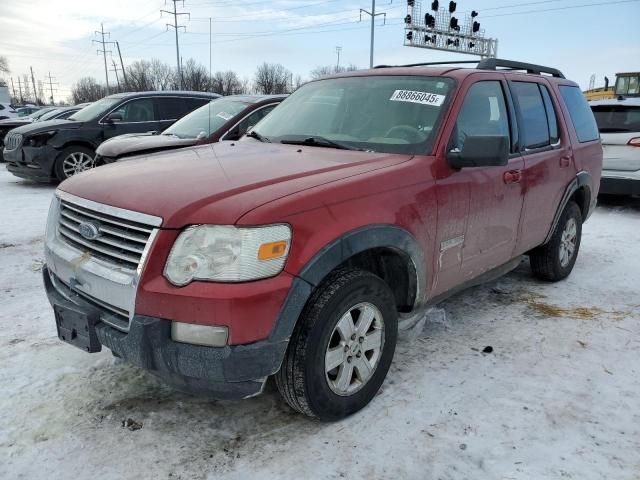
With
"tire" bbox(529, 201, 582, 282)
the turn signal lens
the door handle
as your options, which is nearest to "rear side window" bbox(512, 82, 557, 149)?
the door handle

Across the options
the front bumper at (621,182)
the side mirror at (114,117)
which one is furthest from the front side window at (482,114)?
the side mirror at (114,117)

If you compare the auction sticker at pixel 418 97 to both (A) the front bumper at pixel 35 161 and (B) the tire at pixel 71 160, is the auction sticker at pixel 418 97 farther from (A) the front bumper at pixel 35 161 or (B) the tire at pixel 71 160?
(A) the front bumper at pixel 35 161

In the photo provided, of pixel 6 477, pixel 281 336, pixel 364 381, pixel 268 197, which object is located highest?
pixel 268 197

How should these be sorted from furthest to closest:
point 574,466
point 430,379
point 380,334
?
1. point 430,379
2. point 380,334
3. point 574,466

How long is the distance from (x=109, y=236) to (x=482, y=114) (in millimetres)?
2475

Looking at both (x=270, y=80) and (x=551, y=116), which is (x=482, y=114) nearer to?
(x=551, y=116)

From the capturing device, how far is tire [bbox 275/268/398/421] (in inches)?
94.3

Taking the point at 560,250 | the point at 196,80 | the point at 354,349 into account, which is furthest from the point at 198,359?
the point at 196,80

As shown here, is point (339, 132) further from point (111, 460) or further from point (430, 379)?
point (111, 460)

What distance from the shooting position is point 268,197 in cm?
232

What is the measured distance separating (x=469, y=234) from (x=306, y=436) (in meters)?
1.58

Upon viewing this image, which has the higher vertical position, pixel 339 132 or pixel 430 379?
pixel 339 132

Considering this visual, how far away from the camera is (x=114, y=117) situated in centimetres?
959

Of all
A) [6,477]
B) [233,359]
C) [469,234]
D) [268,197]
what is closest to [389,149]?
→ [469,234]
